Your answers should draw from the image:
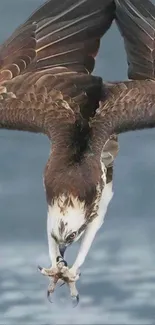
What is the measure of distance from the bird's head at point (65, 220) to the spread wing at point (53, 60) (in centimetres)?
114

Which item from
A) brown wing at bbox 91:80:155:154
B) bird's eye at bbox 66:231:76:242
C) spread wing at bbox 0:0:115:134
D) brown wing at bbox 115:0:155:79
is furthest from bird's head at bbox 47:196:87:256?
brown wing at bbox 115:0:155:79

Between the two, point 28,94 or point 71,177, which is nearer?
point 71,177

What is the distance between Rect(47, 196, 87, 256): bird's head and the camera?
1372cm

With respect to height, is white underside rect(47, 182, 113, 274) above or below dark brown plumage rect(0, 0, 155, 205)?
below

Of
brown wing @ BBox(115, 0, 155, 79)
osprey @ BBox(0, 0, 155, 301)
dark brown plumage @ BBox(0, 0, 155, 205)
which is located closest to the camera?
osprey @ BBox(0, 0, 155, 301)

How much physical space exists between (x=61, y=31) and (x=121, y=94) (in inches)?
50.3

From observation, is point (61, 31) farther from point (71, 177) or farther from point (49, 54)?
point (71, 177)

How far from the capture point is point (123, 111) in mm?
14773

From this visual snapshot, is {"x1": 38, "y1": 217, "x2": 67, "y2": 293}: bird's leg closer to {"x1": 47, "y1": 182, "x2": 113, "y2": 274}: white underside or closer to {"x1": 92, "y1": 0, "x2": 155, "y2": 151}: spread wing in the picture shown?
{"x1": 47, "y1": 182, "x2": 113, "y2": 274}: white underside

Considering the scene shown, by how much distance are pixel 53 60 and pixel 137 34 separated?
78 cm

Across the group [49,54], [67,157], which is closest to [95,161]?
[67,157]

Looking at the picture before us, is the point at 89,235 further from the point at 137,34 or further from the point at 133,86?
the point at 137,34

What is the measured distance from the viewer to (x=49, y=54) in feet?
52.1

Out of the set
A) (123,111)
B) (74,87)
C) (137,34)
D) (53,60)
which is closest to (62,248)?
(123,111)
